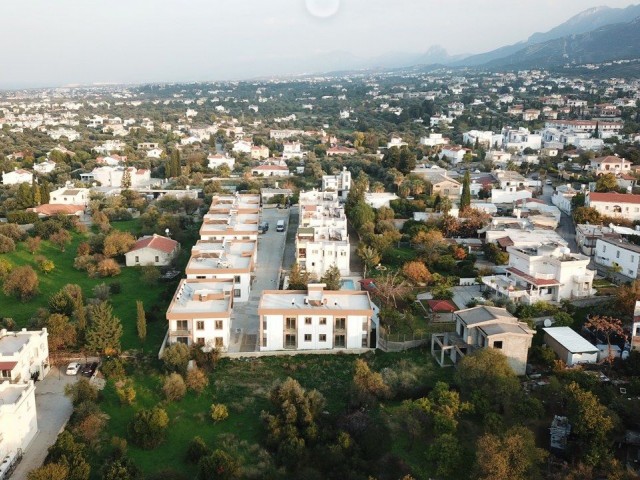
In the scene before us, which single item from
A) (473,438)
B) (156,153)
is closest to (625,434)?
(473,438)

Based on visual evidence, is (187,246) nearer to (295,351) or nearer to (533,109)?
(295,351)

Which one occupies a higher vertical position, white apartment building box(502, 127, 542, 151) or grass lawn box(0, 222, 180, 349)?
white apartment building box(502, 127, 542, 151)

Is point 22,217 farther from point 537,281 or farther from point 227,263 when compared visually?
point 537,281

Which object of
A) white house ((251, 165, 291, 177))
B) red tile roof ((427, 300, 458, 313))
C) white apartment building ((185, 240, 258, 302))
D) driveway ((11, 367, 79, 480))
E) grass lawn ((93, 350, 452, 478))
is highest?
white house ((251, 165, 291, 177))

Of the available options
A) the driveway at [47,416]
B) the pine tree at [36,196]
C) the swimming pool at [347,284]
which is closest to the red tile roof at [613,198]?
the swimming pool at [347,284]

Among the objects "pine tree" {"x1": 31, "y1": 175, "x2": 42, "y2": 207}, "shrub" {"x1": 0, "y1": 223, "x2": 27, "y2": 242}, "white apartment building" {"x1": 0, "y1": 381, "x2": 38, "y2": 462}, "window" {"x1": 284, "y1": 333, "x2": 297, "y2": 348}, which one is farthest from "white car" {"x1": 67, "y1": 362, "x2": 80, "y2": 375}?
"pine tree" {"x1": 31, "y1": 175, "x2": 42, "y2": 207}

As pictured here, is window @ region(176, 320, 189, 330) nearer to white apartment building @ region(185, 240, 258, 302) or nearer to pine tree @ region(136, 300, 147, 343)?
pine tree @ region(136, 300, 147, 343)

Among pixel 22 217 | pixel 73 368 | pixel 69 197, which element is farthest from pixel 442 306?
pixel 69 197
